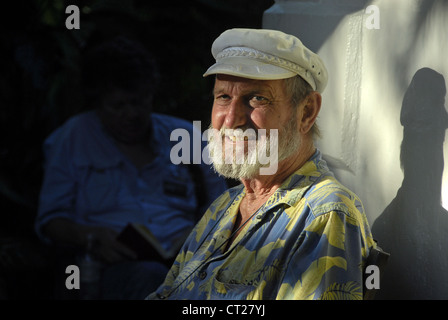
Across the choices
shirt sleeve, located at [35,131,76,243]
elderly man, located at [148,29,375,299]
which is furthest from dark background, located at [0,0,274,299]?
elderly man, located at [148,29,375,299]

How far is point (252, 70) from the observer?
7.22 ft

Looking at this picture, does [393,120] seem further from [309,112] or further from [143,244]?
[143,244]

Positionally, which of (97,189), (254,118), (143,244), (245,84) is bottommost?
(143,244)

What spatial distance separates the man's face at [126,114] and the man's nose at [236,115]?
1809 mm

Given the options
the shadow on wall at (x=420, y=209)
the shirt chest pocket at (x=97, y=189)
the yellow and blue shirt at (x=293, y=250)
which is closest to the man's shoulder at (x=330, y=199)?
the yellow and blue shirt at (x=293, y=250)

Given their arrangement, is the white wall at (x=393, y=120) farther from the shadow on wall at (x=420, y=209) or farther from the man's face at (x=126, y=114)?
the man's face at (x=126, y=114)

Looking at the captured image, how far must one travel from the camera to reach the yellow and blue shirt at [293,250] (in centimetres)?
198

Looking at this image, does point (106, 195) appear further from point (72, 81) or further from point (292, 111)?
point (292, 111)

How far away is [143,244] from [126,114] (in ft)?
2.64

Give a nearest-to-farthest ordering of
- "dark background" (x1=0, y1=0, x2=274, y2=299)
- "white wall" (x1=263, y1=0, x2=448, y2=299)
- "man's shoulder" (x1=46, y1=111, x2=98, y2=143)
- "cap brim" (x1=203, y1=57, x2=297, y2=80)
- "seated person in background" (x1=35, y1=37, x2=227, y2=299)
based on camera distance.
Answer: "cap brim" (x1=203, y1=57, x2=297, y2=80) → "white wall" (x1=263, y1=0, x2=448, y2=299) → "seated person in background" (x1=35, y1=37, x2=227, y2=299) → "man's shoulder" (x1=46, y1=111, x2=98, y2=143) → "dark background" (x1=0, y1=0, x2=274, y2=299)

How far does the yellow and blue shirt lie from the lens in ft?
6.49

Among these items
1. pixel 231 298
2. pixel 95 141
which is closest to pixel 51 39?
pixel 95 141

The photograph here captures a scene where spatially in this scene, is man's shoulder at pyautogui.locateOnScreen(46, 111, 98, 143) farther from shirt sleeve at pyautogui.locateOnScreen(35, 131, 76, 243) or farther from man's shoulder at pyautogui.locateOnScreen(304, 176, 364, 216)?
man's shoulder at pyautogui.locateOnScreen(304, 176, 364, 216)

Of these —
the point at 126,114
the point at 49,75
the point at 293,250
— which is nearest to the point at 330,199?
the point at 293,250
